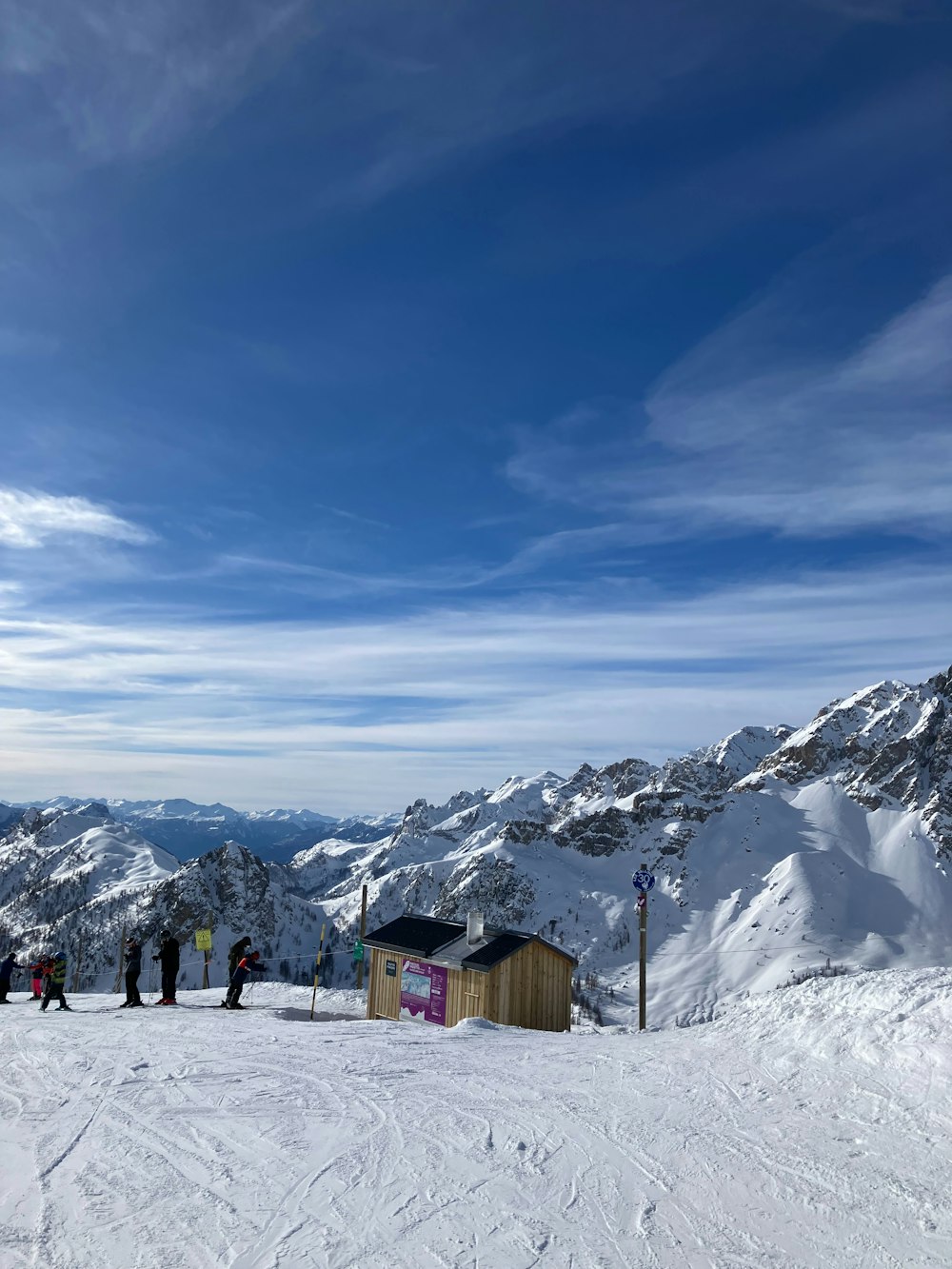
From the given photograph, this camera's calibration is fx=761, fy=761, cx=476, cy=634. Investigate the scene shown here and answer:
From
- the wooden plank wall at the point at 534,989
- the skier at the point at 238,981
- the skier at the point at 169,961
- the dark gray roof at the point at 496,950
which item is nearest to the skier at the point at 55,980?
the skier at the point at 169,961

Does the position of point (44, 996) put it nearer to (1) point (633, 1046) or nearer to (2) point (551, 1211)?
(1) point (633, 1046)

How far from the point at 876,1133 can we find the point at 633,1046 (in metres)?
6.53

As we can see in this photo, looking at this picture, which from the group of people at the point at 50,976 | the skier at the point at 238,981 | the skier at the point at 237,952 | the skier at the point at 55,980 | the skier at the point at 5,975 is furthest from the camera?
the skier at the point at 5,975

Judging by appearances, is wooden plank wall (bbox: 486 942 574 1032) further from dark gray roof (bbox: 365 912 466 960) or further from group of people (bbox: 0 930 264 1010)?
group of people (bbox: 0 930 264 1010)

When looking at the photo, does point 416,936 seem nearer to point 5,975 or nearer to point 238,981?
point 238,981

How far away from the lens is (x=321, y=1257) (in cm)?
614

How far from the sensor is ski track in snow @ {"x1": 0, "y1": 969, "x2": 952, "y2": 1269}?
639 cm

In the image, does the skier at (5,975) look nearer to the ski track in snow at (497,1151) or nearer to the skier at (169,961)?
the skier at (169,961)

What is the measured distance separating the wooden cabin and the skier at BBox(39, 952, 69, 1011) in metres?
9.88

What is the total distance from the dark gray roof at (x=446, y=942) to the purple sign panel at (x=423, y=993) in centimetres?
48

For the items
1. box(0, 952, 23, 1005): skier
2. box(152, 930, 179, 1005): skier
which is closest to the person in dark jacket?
box(152, 930, 179, 1005): skier

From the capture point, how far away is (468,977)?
24250 millimetres

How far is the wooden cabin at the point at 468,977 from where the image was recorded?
24047mm

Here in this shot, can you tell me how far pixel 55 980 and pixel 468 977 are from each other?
12283mm
